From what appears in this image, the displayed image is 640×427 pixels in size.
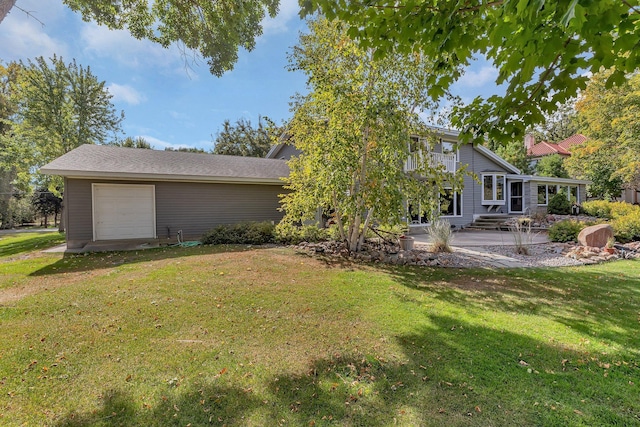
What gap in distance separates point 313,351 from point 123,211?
10.0 meters

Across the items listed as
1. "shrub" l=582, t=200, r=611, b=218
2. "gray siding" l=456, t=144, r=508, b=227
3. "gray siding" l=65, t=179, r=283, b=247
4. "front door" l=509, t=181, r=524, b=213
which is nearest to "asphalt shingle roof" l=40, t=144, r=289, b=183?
"gray siding" l=65, t=179, r=283, b=247

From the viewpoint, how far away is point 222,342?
331cm

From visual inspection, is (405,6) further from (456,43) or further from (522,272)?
(522,272)

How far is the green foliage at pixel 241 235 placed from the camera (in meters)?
9.98

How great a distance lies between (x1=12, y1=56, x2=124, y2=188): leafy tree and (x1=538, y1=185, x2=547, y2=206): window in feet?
101

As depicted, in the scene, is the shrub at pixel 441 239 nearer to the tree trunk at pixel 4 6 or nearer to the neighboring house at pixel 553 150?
the tree trunk at pixel 4 6

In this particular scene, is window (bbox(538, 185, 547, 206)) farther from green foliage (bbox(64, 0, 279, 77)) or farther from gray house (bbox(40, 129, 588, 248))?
green foliage (bbox(64, 0, 279, 77))

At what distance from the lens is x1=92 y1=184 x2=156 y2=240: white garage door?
9.96 meters

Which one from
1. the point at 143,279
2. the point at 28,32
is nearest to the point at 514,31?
the point at 143,279

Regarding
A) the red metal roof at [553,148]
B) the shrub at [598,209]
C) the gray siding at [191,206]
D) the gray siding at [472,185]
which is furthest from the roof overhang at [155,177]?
the red metal roof at [553,148]

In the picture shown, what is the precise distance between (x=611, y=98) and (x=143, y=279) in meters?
22.4

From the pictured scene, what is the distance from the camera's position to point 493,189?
719 inches

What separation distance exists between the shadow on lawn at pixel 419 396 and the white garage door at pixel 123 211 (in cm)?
946

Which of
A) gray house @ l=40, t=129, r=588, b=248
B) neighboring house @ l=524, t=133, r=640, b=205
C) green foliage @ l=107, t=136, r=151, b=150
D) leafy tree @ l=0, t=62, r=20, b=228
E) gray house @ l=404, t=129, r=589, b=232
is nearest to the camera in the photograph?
gray house @ l=40, t=129, r=588, b=248
